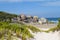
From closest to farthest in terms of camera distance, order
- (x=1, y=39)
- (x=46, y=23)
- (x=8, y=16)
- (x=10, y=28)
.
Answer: (x=1, y=39) < (x=10, y=28) < (x=8, y=16) < (x=46, y=23)

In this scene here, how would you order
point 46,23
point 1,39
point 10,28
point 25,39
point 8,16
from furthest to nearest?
point 46,23 < point 8,16 < point 10,28 < point 25,39 < point 1,39

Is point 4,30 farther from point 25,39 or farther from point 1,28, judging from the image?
point 25,39

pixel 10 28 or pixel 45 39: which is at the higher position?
pixel 10 28

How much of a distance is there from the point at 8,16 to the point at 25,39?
5538 mm

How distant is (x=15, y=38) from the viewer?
8.90 meters

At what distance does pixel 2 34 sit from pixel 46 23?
323 inches

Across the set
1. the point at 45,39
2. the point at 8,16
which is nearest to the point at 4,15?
the point at 8,16

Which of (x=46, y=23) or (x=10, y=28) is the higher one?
(x=10, y=28)

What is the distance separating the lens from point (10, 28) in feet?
31.7

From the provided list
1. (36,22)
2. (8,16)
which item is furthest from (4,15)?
(36,22)

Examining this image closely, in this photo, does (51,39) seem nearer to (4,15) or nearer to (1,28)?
(1,28)

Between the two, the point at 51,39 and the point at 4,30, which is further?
the point at 51,39

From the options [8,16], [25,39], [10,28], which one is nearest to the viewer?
[25,39]

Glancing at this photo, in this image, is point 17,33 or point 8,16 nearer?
point 17,33
